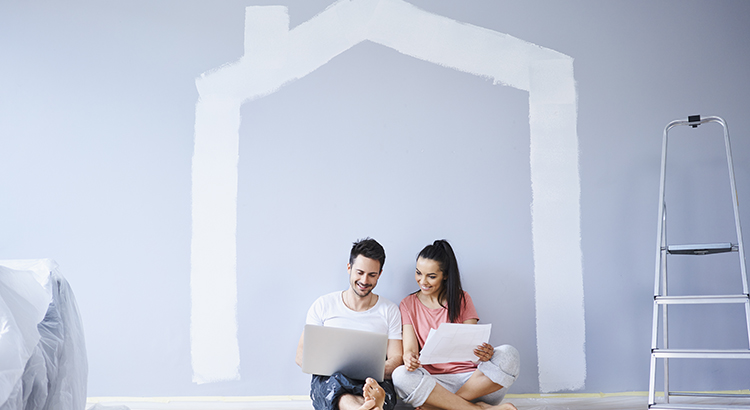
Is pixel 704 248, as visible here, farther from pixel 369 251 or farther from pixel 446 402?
pixel 369 251

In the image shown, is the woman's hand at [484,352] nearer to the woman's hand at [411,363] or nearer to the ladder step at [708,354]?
the woman's hand at [411,363]

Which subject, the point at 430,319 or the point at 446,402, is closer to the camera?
the point at 446,402

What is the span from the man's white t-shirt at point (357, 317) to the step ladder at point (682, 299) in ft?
3.04

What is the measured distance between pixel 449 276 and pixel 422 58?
0.94m

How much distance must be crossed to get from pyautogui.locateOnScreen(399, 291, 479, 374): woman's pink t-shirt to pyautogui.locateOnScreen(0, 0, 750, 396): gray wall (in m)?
0.13

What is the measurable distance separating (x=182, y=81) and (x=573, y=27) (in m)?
1.71

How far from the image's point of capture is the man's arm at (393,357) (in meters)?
1.89

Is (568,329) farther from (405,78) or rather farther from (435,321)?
(405,78)

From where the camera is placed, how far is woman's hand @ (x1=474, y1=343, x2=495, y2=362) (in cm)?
180

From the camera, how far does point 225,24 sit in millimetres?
2234

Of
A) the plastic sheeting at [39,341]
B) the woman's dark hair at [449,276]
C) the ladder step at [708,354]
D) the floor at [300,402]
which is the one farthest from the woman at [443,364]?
the plastic sheeting at [39,341]

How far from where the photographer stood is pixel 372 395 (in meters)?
1.60

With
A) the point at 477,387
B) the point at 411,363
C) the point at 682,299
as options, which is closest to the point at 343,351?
the point at 411,363

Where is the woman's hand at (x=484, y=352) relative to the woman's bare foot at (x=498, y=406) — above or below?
above
